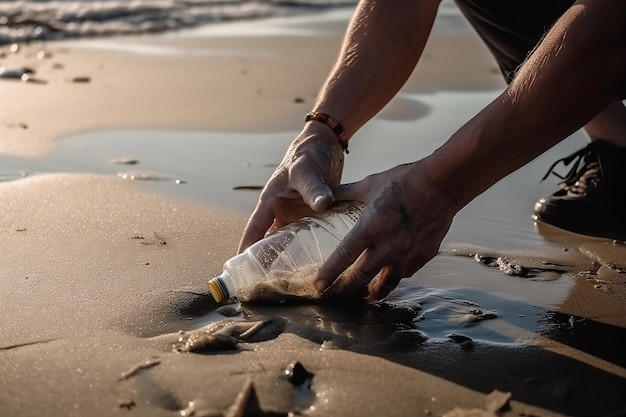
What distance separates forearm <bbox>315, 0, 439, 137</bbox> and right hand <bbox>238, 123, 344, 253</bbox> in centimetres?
25

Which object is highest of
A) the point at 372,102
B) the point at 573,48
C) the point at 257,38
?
the point at 573,48

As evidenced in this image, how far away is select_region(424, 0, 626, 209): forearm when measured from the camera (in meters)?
1.98

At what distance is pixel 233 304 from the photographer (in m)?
2.34

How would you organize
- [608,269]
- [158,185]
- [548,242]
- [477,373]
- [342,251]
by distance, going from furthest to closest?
[158,185], [548,242], [608,269], [342,251], [477,373]

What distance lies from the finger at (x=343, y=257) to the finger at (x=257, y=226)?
1.01 feet

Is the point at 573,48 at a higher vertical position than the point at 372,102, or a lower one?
higher

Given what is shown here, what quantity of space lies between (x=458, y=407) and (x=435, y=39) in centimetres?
653

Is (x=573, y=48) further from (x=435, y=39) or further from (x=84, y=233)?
(x=435, y=39)

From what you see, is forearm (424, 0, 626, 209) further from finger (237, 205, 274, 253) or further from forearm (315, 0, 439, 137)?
forearm (315, 0, 439, 137)

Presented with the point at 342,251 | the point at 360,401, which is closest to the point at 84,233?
the point at 342,251

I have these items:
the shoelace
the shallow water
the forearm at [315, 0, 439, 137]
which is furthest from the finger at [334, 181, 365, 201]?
the shoelace

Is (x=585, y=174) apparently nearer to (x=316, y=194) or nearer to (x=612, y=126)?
(x=612, y=126)

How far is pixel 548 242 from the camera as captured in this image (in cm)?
300

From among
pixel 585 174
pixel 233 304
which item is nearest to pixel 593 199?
pixel 585 174
